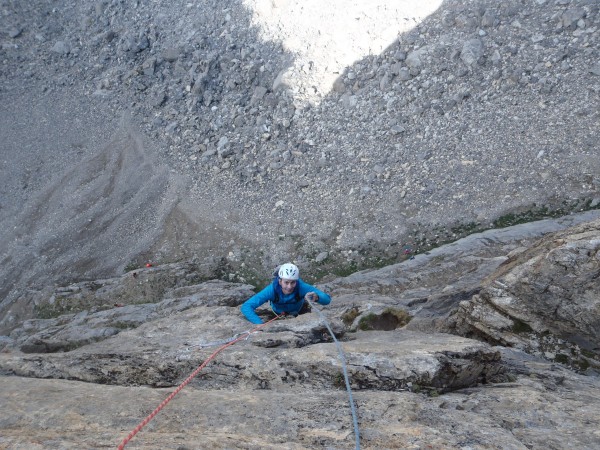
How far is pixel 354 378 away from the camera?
21.0 feet

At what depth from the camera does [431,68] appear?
1766 cm

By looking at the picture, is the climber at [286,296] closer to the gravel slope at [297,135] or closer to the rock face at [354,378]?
the rock face at [354,378]

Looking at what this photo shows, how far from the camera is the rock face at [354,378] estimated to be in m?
5.31

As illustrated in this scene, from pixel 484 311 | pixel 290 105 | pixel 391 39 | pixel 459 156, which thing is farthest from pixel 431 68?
pixel 484 311

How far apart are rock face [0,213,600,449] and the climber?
28cm

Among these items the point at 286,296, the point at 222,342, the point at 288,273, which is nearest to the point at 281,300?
the point at 286,296

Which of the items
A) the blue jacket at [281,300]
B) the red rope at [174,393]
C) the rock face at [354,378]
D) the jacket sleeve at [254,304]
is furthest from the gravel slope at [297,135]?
the red rope at [174,393]

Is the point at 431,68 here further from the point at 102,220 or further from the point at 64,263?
the point at 64,263

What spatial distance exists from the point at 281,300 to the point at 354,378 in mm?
Result: 3141

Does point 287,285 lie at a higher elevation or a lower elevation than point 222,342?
higher

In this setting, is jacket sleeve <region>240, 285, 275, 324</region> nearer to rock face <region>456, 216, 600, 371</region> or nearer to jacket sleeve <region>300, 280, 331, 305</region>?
jacket sleeve <region>300, 280, 331, 305</region>

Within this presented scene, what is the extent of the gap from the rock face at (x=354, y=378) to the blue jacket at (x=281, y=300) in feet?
0.77

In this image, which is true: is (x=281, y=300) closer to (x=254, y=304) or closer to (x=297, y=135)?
(x=254, y=304)

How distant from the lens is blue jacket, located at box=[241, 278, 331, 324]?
8992 mm
